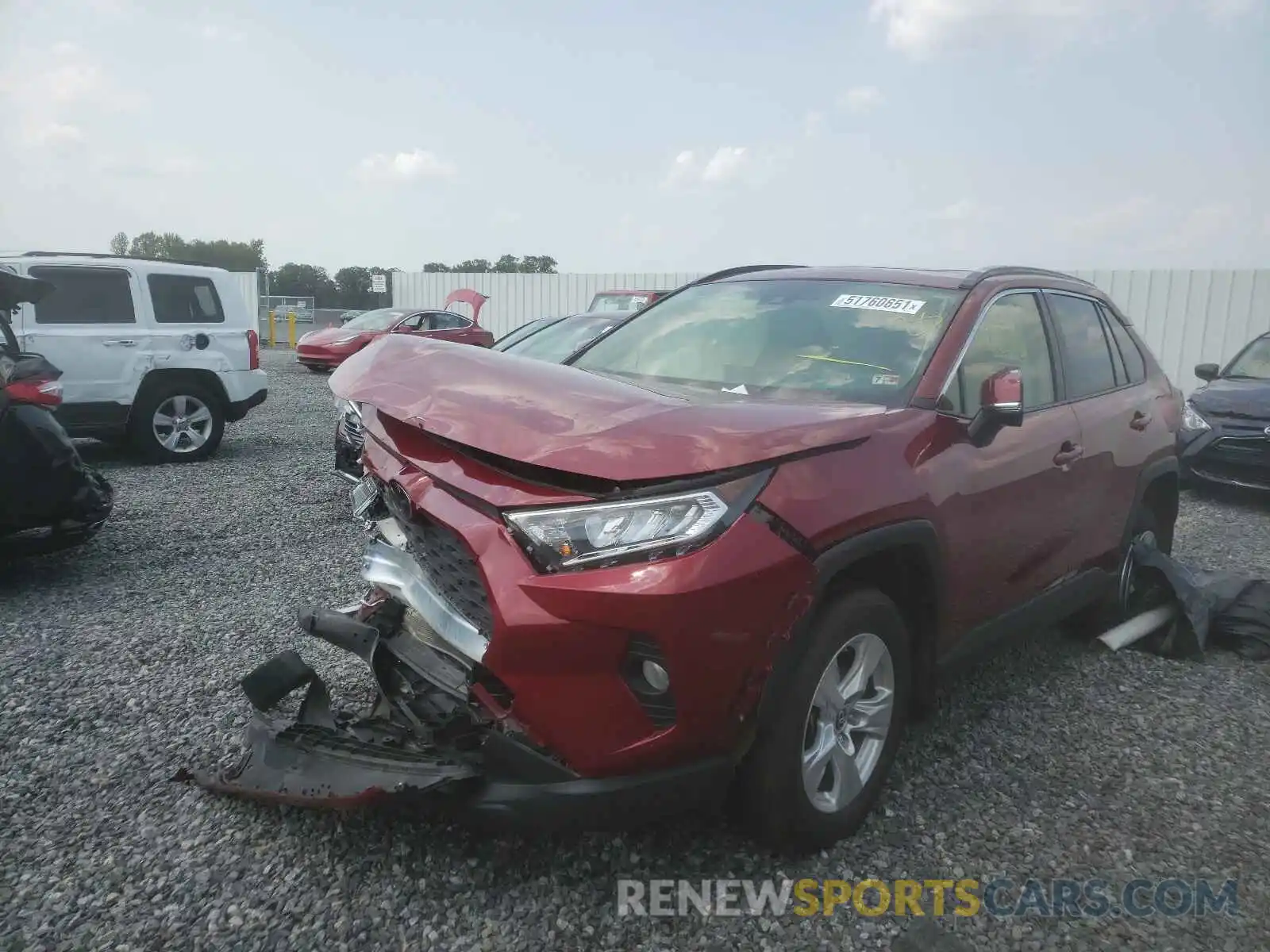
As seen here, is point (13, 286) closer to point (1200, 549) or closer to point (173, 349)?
point (173, 349)

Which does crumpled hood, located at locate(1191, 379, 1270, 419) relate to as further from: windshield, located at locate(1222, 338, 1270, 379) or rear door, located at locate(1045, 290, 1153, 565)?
rear door, located at locate(1045, 290, 1153, 565)

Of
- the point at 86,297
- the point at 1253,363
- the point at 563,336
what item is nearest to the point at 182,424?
the point at 86,297

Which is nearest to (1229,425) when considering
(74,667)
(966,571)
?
(966,571)

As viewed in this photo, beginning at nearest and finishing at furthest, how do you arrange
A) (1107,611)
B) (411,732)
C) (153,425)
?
1. (411,732)
2. (1107,611)
3. (153,425)

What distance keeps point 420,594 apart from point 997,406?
6.11ft

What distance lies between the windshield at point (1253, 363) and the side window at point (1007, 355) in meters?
6.25

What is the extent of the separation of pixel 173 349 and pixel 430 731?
25.2 feet

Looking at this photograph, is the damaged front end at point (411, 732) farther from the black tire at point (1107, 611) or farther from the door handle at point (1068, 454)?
the black tire at point (1107, 611)

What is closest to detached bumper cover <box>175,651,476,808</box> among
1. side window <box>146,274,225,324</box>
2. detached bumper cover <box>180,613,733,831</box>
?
detached bumper cover <box>180,613,733,831</box>

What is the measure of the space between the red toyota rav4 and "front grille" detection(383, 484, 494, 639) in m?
0.01

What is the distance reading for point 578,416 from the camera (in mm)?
2408

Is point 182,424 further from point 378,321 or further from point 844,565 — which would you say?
point 378,321

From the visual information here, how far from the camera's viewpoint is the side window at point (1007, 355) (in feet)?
10.4

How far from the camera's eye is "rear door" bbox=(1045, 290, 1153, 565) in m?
3.86
